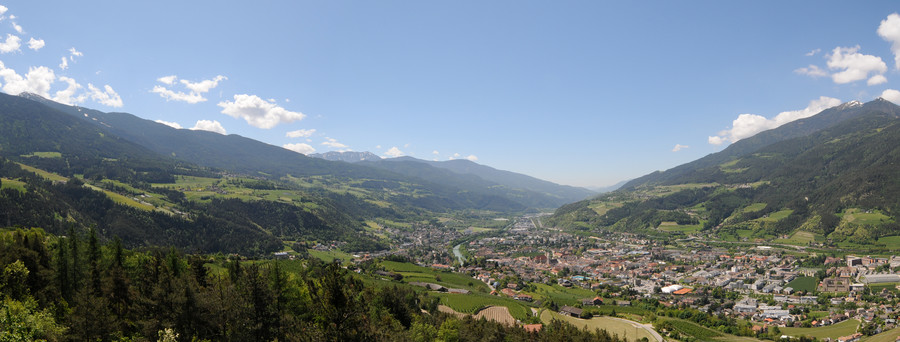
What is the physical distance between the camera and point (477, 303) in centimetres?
6531

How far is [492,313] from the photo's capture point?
6062 cm

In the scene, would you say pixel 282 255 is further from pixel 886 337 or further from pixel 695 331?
pixel 886 337

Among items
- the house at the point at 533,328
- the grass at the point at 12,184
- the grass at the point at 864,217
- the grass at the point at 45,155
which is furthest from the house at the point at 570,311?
the grass at the point at 45,155

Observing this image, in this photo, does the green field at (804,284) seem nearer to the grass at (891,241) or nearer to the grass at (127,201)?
the grass at (891,241)

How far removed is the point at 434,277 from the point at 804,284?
71.9 meters

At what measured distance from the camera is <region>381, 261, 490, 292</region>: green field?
270 ft

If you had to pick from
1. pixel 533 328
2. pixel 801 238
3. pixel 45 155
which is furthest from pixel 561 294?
pixel 45 155

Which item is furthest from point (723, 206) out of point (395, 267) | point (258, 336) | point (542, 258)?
point (258, 336)

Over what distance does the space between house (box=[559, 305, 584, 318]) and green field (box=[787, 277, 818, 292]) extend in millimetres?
44036

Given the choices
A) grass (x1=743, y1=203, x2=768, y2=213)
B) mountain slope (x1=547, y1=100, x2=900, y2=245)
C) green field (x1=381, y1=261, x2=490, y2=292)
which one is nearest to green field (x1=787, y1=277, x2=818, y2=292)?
mountain slope (x1=547, y1=100, x2=900, y2=245)

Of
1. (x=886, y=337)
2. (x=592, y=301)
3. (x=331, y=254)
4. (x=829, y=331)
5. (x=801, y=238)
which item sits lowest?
(x=331, y=254)

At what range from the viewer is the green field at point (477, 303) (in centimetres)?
6178

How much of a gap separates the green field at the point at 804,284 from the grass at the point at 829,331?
60.4 feet

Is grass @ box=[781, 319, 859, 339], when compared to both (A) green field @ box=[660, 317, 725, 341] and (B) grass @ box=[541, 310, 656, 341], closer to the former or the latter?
(A) green field @ box=[660, 317, 725, 341]
